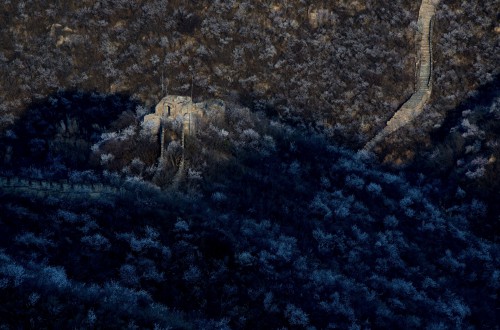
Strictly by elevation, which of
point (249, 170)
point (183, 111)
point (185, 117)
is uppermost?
point (183, 111)

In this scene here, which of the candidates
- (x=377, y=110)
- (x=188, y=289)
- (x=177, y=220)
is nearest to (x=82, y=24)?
(x=377, y=110)

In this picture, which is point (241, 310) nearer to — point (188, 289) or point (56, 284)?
point (188, 289)

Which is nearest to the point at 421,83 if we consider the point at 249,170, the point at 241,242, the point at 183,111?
the point at 249,170

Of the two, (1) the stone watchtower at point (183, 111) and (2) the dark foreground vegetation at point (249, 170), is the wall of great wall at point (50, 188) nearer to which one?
(2) the dark foreground vegetation at point (249, 170)

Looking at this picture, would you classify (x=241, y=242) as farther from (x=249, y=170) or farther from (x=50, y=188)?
(x=50, y=188)

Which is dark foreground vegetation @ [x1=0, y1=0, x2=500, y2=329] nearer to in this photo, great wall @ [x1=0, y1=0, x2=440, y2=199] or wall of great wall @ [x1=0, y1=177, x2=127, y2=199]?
wall of great wall @ [x1=0, y1=177, x2=127, y2=199]
